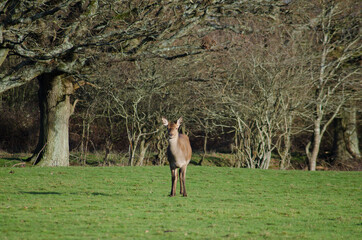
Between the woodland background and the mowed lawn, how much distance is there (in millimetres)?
4354

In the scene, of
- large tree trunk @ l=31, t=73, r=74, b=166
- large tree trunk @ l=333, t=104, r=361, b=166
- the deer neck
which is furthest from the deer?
large tree trunk @ l=333, t=104, r=361, b=166

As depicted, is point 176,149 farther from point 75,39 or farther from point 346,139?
point 346,139

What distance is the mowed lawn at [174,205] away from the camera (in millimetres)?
8594

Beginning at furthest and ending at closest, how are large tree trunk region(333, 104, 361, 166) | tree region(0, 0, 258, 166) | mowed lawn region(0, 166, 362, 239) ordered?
large tree trunk region(333, 104, 361, 166)
tree region(0, 0, 258, 166)
mowed lawn region(0, 166, 362, 239)

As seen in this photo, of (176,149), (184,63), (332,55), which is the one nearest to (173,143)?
(176,149)

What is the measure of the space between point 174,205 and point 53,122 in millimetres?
12444

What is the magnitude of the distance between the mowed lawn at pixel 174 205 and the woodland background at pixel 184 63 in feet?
14.3

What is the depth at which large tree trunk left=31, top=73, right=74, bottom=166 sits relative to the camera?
2217 cm

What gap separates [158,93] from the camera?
25250 millimetres

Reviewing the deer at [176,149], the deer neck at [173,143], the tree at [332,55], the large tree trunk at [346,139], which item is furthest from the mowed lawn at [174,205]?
the large tree trunk at [346,139]

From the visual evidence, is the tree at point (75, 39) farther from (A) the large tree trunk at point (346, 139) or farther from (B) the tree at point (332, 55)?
(A) the large tree trunk at point (346, 139)

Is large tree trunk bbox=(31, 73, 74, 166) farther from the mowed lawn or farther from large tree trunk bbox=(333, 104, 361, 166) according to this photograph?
large tree trunk bbox=(333, 104, 361, 166)

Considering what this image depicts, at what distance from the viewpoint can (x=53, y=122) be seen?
22.4 m

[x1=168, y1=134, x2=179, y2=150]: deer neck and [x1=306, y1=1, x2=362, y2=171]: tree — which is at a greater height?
[x1=306, y1=1, x2=362, y2=171]: tree
